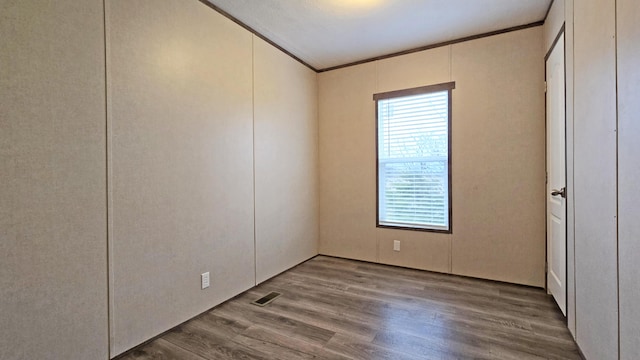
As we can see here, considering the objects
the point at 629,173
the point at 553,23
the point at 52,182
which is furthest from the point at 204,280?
the point at 553,23

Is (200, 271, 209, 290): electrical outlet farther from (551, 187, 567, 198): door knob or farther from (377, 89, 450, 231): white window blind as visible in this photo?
(551, 187, 567, 198): door knob

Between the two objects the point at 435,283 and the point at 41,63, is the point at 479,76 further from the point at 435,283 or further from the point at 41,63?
the point at 41,63

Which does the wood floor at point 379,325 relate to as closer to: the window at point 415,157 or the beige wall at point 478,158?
the beige wall at point 478,158

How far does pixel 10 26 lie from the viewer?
138cm

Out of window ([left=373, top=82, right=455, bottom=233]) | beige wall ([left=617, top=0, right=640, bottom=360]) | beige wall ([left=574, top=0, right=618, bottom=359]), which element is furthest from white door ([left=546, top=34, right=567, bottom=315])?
beige wall ([left=617, top=0, right=640, bottom=360])

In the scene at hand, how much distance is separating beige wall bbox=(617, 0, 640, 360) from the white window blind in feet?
6.39

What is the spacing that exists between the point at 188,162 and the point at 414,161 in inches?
97.8

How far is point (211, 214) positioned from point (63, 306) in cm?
109

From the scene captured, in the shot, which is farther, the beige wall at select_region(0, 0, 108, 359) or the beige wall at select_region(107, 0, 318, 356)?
the beige wall at select_region(107, 0, 318, 356)

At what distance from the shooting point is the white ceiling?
8.26ft

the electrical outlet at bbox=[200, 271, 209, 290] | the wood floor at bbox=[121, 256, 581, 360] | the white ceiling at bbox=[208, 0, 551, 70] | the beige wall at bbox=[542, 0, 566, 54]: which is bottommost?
the wood floor at bbox=[121, 256, 581, 360]

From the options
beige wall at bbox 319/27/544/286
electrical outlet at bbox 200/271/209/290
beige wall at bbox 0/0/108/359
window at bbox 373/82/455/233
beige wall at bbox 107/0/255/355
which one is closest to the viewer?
beige wall at bbox 0/0/108/359

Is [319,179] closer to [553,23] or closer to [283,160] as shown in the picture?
[283,160]

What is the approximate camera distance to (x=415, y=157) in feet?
11.3
